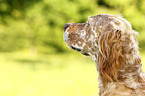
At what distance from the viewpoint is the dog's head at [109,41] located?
3.28 meters

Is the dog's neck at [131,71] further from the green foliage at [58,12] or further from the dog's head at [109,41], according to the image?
the green foliage at [58,12]

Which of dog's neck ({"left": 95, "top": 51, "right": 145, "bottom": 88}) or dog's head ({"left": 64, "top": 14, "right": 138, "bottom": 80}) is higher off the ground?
dog's head ({"left": 64, "top": 14, "right": 138, "bottom": 80})

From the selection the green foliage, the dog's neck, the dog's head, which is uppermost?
the green foliage

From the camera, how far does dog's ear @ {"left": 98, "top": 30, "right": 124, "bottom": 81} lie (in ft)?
10.7

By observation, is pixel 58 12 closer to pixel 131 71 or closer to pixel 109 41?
pixel 109 41

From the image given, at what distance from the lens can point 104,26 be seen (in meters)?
3.57

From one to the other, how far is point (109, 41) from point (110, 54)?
0.18 m

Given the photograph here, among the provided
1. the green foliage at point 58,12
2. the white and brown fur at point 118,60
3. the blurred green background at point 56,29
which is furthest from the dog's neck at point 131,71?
the green foliage at point 58,12

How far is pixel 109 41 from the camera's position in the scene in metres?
3.37

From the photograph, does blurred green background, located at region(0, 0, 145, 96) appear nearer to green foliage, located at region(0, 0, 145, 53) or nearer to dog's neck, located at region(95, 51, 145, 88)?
green foliage, located at region(0, 0, 145, 53)

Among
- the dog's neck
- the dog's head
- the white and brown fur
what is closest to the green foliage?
the dog's head

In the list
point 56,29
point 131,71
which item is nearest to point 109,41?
point 131,71

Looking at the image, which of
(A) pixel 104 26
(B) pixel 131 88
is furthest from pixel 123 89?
(A) pixel 104 26

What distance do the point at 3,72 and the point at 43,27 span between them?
3839 millimetres
